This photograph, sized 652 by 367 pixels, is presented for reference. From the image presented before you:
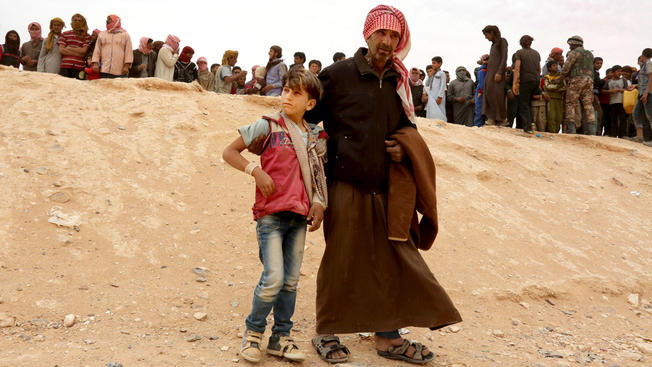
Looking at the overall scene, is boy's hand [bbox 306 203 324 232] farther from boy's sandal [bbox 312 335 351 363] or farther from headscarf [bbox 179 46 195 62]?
headscarf [bbox 179 46 195 62]

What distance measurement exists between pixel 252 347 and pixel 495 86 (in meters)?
7.29

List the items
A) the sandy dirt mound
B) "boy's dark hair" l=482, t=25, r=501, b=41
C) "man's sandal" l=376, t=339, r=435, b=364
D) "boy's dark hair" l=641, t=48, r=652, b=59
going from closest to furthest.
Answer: "man's sandal" l=376, t=339, r=435, b=364 < the sandy dirt mound < "boy's dark hair" l=482, t=25, r=501, b=41 < "boy's dark hair" l=641, t=48, r=652, b=59

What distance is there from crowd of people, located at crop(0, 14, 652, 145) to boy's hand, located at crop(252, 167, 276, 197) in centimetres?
519

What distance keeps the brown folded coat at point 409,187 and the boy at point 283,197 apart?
0.40 meters

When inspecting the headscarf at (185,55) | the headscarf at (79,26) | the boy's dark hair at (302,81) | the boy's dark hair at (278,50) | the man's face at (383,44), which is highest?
the boy's dark hair at (278,50)

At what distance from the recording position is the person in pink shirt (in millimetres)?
6832

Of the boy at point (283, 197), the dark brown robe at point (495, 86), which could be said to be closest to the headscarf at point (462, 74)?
the dark brown robe at point (495, 86)

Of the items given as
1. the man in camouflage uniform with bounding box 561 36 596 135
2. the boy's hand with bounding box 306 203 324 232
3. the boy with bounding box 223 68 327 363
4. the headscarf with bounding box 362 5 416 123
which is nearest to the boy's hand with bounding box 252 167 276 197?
the boy with bounding box 223 68 327 363

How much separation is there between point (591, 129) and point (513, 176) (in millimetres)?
4191

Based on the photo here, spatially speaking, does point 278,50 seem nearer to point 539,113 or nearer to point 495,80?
point 495,80

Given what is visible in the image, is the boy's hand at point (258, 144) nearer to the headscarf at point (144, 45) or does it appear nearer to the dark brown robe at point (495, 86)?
the headscarf at point (144, 45)

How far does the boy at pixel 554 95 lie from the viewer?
928 centimetres

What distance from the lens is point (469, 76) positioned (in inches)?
394

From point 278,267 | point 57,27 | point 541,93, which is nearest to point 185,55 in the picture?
point 57,27
